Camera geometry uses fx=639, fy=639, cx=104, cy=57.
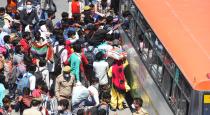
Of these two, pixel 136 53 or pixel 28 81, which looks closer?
pixel 28 81

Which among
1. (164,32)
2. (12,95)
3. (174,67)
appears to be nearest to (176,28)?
(164,32)

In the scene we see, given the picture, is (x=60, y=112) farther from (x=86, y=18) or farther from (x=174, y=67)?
(x=86, y=18)

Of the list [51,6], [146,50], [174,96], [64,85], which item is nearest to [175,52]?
[174,96]

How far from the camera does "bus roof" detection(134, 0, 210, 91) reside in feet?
35.7

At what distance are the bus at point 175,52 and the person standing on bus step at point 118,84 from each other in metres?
0.40

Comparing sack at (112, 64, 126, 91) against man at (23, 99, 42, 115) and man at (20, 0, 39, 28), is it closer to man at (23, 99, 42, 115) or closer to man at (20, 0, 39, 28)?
man at (23, 99, 42, 115)

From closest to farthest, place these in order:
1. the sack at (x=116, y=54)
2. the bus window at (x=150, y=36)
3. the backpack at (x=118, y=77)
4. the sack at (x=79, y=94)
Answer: the bus window at (x=150, y=36) < the sack at (x=79, y=94) < the backpack at (x=118, y=77) < the sack at (x=116, y=54)

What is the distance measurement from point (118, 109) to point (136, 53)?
1456 millimetres

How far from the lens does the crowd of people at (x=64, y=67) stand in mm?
13414

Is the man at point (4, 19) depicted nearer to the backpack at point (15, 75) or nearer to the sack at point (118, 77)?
the backpack at point (15, 75)

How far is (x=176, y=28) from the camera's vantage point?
12.5 metres

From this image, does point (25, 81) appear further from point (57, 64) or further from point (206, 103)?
point (206, 103)

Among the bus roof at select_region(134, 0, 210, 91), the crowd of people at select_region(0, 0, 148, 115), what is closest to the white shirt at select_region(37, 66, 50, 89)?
the crowd of people at select_region(0, 0, 148, 115)

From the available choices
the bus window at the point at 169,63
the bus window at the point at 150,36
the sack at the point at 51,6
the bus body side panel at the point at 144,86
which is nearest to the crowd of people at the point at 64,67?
the bus body side panel at the point at 144,86
